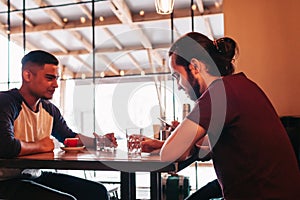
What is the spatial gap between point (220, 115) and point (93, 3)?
175 inches

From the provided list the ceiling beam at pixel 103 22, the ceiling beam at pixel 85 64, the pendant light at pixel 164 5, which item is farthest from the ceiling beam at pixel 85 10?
the pendant light at pixel 164 5

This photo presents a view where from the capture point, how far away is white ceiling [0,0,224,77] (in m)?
5.14

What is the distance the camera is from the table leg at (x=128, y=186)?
1.86 m

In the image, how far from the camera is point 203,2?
5098mm

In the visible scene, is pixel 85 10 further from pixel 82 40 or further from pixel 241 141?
pixel 241 141

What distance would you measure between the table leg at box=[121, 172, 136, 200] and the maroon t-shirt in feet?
1.88

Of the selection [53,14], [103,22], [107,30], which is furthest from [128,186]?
[53,14]

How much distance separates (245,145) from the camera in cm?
141

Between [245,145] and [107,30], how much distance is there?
496cm

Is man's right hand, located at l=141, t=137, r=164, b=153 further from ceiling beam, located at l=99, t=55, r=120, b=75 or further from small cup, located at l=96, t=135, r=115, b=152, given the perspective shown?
ceiling beam, located at l=99, t=55, r=120, b=75

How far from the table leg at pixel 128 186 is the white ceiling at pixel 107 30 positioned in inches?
135

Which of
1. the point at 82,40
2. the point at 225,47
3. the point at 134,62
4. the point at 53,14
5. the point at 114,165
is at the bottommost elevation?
the point at 114,165

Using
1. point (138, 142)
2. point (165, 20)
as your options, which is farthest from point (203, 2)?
point (138, 142)

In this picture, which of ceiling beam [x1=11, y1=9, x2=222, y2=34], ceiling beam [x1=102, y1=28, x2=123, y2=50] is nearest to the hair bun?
ceiling beam [x1=11, y1=9, x2=222, y2=34]
